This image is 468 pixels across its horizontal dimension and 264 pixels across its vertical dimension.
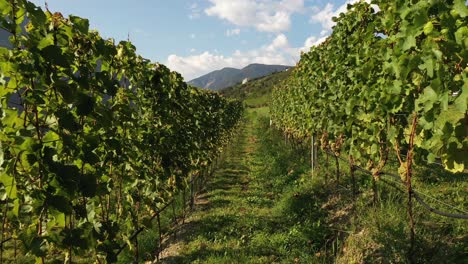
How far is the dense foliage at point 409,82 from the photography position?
272cm

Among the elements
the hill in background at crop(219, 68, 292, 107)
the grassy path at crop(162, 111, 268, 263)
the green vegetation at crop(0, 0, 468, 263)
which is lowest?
the grassy path at crop(162, 111, 268, 263)

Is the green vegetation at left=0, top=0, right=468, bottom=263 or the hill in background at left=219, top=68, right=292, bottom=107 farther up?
the hill in background at left=219, top=68, right=292, bottom=107

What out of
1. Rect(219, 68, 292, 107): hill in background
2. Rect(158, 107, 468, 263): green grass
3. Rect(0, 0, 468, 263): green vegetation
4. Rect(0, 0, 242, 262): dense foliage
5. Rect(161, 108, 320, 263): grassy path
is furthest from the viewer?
Rect(219, 68, 292, 107): hill in background

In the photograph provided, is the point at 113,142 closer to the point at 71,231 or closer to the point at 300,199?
the point at 71,231

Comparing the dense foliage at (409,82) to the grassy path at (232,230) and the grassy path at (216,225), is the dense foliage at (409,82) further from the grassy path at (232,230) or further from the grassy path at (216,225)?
the grassy path at (216,225)

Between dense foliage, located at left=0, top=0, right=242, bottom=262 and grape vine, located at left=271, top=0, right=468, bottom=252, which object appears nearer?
dense foliage, located at left=0, top=0, right=242, bottom=262

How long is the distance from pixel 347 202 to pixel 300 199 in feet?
4.36

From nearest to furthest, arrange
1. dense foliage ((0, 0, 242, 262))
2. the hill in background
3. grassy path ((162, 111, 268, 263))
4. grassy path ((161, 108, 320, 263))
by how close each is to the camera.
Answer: dense foliage ((0, 0, 242, 262))
grassy path ((161, 108, 320, 263))
grassy path ((162, 111, 268, 263))
the hill in background

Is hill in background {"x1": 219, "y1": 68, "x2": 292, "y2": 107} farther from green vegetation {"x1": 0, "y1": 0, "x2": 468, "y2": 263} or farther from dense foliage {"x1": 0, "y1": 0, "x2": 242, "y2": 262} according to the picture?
dense foliage {"x1": 0, "y1": 0, "x2": 242, "y2": 262}

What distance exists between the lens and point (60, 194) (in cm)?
279

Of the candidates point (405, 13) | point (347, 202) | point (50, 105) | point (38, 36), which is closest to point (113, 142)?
point (50, 105)

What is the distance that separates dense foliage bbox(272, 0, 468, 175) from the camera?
2719mm

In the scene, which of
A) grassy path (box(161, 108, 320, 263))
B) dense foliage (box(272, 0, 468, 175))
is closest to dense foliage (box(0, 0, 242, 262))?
dense foliage (box(272, 0, 468, 175))

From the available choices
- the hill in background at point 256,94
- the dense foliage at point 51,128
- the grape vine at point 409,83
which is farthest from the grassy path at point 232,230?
the hill in background at point 256,94
